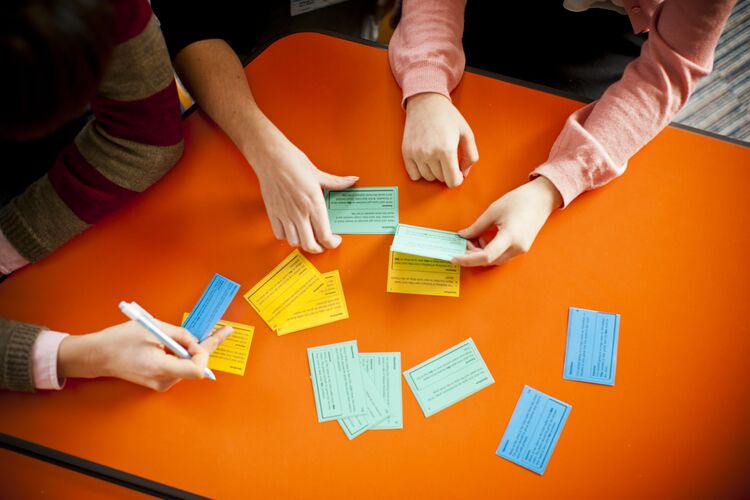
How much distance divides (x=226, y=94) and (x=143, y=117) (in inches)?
7.1

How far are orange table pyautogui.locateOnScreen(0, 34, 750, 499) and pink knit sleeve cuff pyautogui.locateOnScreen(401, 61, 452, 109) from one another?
0.05m

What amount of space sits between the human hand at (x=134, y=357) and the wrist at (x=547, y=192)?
65 centimetres

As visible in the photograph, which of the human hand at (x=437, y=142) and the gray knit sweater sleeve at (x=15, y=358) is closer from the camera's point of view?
the gray knit sweater sleeve at (x=15, y=358)

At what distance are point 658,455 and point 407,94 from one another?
32.1 inches

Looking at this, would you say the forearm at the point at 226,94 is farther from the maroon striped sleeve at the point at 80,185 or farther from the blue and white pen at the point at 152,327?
the blue and white pen at the point at 152,327

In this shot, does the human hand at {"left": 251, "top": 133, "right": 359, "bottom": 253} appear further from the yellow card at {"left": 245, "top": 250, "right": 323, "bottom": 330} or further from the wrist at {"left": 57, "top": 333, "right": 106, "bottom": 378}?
the wrist at {"left": 57, "top": 333, "right": 106, "bottom": 378}

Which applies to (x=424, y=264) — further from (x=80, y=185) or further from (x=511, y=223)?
(x=80, y=185)

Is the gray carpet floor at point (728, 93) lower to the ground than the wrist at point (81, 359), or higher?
higher

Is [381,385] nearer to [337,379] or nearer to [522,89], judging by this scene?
[337,379]

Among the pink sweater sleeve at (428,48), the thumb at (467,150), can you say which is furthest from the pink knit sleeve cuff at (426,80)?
the thumb at (467,150)

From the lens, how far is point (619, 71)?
127cm

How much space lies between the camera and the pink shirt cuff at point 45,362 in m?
0.83

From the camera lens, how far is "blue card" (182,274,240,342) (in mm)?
892

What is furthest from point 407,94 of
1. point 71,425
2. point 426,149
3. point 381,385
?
point 71,425
